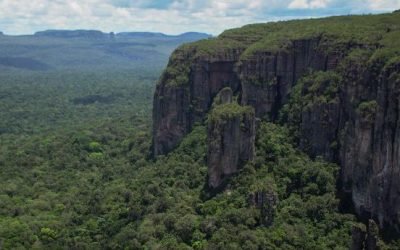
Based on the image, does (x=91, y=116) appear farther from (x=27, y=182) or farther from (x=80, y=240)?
(x=80, y=240)

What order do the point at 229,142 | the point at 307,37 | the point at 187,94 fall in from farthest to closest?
the point at 187,94 → the point at 307,37 → the point at 229,142

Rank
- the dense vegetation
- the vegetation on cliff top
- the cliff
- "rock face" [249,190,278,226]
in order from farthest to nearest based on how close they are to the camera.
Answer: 1. the vegetation on cliff top
2. "rock face" [249,190,278,226]
3. the dense vegetation
4. the cliff

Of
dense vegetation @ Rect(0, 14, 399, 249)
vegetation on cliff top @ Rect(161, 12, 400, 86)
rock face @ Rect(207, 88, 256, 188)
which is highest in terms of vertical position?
vegetation on cliff top @ Rect(161, 12, 400, 86)

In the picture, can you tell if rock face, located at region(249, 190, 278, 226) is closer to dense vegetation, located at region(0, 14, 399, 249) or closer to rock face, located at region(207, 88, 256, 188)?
dense vegetation, located at region(0, 14, 399, 249)

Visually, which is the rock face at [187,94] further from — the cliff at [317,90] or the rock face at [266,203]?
the rock face at [266,203]

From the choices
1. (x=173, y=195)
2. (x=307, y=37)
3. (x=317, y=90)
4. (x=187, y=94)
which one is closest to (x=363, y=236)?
(x=317, y=90)

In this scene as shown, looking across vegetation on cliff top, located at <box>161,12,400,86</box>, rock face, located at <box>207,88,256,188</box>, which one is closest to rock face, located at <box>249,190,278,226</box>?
rock face, located at <box>207,88,256,188</box>

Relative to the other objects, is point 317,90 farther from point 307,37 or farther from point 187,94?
point 187,94
